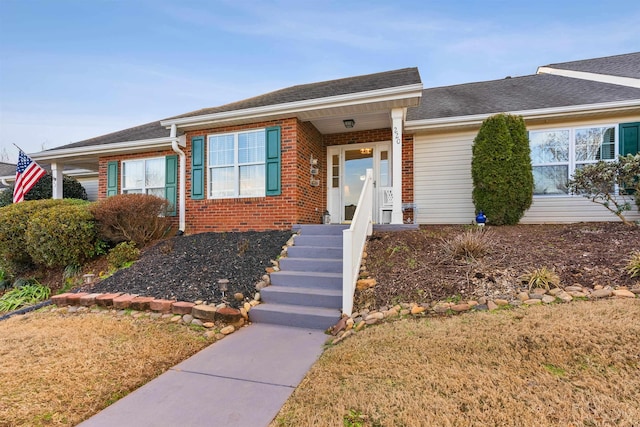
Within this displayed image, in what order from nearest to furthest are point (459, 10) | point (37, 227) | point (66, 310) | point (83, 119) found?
1. point (66, 310)
2. point (37, 227)
3. point (459, 10)
4. point (83, 119)

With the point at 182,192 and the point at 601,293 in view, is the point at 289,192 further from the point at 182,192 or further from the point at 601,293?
the point at 601,293

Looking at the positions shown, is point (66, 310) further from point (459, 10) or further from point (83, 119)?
point (83, 119)

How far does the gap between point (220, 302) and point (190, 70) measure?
32.3 feet

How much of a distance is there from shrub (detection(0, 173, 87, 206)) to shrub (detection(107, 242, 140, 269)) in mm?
7442

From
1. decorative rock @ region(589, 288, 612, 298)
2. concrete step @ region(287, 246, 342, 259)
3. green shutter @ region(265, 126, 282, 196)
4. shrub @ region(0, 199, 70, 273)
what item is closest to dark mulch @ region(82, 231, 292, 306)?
concrete step @ region(287, 246, 342, 259)

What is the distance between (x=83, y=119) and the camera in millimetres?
13945

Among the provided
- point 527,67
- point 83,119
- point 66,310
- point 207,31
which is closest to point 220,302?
point 66,310

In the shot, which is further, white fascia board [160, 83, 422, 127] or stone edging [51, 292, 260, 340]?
white fascia board [160, 83, 422, 127]

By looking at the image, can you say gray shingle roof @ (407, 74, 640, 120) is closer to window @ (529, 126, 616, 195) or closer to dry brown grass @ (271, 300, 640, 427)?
window @ (529, 126, 616, 195)

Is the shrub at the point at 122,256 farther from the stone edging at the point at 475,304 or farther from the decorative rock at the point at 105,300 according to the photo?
the stone edging at the point at 475,304

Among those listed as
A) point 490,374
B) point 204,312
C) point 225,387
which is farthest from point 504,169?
point 225,387

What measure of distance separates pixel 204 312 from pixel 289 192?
3373 millimetres

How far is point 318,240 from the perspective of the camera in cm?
568

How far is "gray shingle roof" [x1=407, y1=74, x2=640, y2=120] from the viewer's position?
705cm
